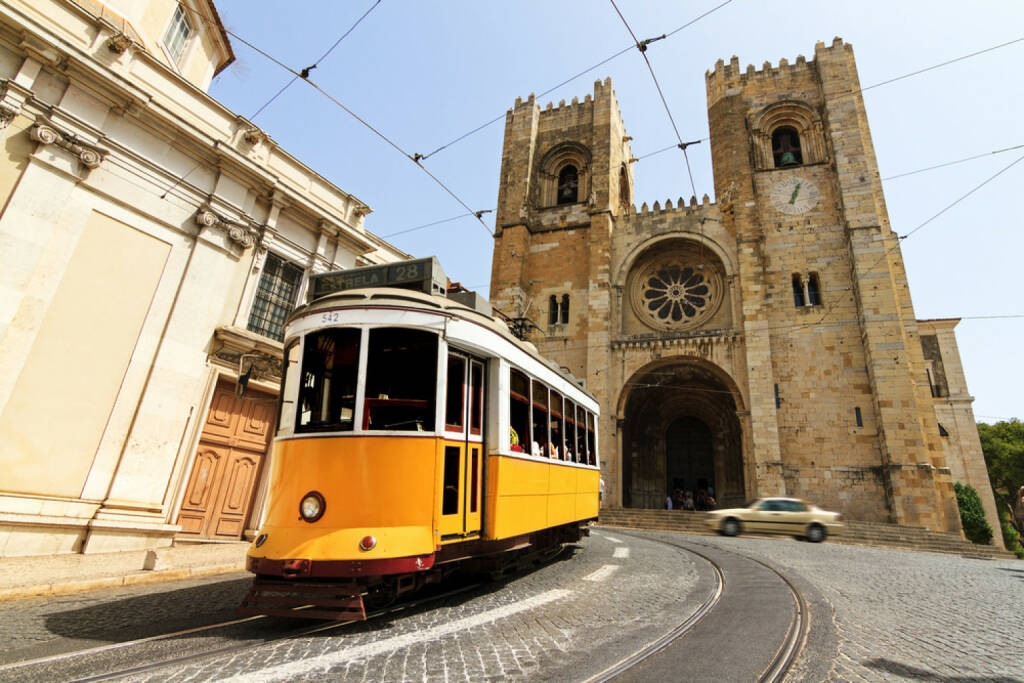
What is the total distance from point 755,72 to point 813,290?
11988 mm

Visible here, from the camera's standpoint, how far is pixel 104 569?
5773 mm

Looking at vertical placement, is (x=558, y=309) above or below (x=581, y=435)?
above

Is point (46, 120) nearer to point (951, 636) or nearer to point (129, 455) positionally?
point (129, 455)

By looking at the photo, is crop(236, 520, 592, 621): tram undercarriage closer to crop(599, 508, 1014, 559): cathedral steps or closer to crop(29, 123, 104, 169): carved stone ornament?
crop(29, 123, 104, 169): carved stone ornament

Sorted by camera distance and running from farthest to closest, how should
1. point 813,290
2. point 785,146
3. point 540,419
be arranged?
point 785,146 < point 813,290 < point 540,419

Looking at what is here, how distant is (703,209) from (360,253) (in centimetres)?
1655

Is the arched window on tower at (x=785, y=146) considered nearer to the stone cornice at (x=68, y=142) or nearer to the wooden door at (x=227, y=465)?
the wooden door at (x=227, y=465)

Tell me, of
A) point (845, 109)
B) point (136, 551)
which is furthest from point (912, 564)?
point (845, 109)

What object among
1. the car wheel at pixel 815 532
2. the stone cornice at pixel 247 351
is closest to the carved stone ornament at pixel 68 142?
the stone cornice at pixel 247 351

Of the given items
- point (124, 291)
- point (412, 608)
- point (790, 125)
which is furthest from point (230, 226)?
point (790, 125)

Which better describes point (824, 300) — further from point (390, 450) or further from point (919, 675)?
point (390, 450)

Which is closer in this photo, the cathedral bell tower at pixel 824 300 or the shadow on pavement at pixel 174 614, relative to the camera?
the shadow on pavement at pixel 174 614

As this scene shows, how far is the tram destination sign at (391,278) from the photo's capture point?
5.36 m

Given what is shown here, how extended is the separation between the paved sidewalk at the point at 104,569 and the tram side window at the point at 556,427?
487 centimetres
